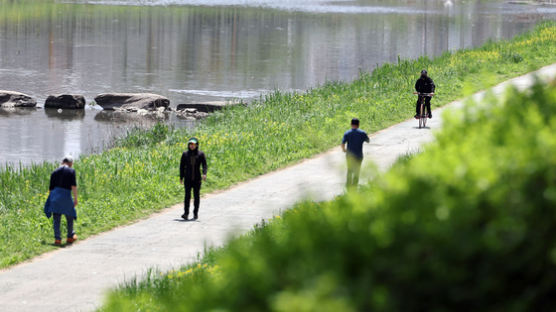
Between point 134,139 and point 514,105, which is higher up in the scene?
point 514,105

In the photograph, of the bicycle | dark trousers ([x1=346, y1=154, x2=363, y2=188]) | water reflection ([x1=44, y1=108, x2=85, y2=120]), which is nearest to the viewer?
dark trousers ([x1=346, y1=154, x2=363, y2=188])

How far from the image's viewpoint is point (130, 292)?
10461 millimetres

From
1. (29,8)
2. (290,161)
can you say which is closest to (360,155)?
(290,161)

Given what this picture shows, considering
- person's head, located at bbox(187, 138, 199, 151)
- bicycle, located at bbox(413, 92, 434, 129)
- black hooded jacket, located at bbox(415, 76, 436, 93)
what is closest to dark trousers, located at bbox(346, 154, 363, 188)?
person's head, located at bbox(187, 138, 199, 151)

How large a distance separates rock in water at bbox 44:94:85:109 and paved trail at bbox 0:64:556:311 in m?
20.7

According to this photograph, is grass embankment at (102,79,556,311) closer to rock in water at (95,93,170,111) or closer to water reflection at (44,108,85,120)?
water reflection at (44,108,85,120)

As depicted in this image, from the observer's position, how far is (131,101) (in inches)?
1560

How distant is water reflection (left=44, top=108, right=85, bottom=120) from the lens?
3731cm

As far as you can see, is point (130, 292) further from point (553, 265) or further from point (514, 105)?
point (553, 265)

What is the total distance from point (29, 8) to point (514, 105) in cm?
8827

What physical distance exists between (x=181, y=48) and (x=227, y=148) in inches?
1585

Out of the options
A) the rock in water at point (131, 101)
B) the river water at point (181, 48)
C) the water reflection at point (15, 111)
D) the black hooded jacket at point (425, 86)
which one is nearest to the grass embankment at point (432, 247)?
the black hooded jacket at point (425, 86)

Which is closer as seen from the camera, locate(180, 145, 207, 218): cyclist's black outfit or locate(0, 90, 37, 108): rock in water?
locate(180, 145, 207, 218): cyclist's black outfit

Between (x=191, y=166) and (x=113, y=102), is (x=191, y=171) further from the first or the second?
(x=113, y=102)
